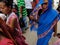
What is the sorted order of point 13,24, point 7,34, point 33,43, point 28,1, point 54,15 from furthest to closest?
point 28,1, point 33,43, point 54,15, point 13,24, point 7,34

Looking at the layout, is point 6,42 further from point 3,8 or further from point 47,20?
point 47,20

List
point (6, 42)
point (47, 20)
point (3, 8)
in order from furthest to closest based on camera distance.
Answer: point (47, 20) → point (3, 8) → point (6, 42)

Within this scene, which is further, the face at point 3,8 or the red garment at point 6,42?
the face at point 3,8

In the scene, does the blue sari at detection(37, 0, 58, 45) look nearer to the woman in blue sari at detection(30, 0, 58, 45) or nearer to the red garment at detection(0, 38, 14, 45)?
the woman in blue sari at detection(30, 0, 58, 45)

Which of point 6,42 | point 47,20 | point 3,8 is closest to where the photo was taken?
point 6,42

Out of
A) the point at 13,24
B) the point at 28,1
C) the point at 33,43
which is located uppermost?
the point at 13,24

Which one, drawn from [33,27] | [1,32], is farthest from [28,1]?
[1,32]

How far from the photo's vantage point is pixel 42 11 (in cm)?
575

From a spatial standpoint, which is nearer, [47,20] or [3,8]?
[3,8]

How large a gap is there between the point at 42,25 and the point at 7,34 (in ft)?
9.87

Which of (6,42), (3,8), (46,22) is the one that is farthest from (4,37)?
(46,22)

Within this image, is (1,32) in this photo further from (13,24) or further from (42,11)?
(42,11)

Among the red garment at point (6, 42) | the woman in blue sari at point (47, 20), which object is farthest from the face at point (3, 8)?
the red garment at point (6, 42)

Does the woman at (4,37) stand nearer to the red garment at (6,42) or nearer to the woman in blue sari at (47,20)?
the red garment at (6,42)
